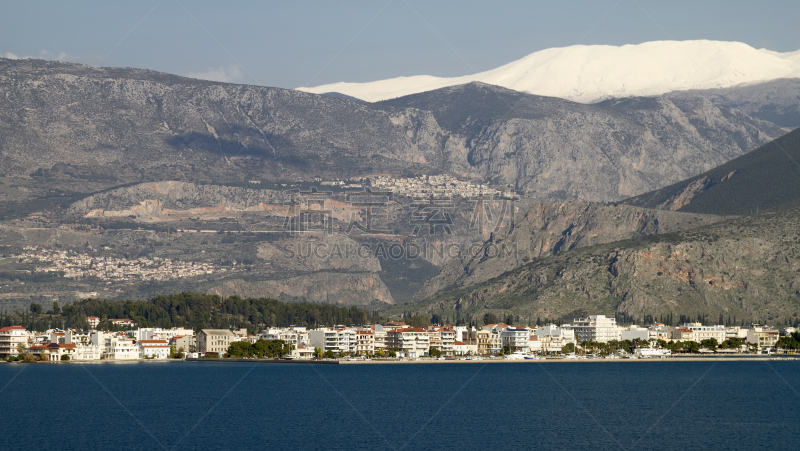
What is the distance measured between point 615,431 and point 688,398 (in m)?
45.8

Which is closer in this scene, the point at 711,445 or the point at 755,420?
the point at 711,445

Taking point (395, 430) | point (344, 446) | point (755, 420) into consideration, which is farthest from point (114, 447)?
point (755, 420)

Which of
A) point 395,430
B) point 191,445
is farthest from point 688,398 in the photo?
point 191,445

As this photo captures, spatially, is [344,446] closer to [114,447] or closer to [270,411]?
[114,447]

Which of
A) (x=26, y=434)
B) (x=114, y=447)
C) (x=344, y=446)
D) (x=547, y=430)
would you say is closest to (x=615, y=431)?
(x=547, y=430)

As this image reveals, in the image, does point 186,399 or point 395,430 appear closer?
point 395,430

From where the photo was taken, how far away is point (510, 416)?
519ft

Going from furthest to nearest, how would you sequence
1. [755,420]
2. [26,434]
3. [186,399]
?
[186,399], [755,420], [26,434]

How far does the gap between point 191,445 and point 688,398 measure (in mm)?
86097

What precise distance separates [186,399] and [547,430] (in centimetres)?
6250

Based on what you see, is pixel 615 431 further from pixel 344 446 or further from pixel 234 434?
pixel 234 434

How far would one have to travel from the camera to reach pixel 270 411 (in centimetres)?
16275

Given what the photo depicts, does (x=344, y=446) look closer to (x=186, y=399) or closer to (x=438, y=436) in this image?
(x=438, y=436)

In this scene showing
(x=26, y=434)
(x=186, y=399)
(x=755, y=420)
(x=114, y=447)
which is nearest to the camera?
(x=114, y=447)
